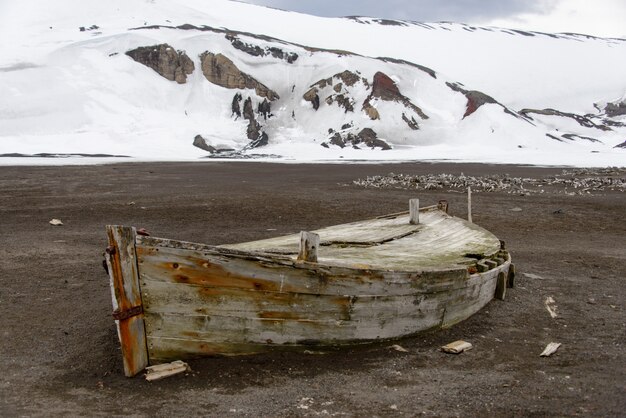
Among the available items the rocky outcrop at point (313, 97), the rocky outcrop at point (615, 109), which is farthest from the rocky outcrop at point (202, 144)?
the rocky outcrop at point (615, 109)

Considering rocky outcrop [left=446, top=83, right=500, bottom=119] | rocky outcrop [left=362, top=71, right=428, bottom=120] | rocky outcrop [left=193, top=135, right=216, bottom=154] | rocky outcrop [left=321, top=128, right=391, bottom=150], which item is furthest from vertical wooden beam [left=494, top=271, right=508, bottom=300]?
rocky outcrop [left=446, top=83, right=500, bottom=119]

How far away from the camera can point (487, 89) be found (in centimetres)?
11744

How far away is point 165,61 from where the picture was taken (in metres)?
81.9

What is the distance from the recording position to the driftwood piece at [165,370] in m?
5.96

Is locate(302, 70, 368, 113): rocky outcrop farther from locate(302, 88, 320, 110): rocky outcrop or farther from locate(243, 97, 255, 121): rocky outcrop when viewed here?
locate(243, 97, 255, 121): rocky outcrop

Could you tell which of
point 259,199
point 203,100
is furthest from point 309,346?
point 203,100

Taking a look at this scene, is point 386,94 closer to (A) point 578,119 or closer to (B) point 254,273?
(A) point 578,119

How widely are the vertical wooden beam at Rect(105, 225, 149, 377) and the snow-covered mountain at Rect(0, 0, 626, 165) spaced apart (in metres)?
50.0

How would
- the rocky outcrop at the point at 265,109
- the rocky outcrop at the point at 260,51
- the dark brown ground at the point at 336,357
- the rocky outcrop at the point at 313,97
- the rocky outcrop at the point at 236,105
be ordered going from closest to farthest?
the dark brown ground at the point at 336,357
the rocky outcrop at the point at 236,105
the rocky outcrop at the point at 265,109
the rocky outcrop at the point at 313,97
the rocky outcrop at the point at 260,51

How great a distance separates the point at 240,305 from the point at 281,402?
1123mm

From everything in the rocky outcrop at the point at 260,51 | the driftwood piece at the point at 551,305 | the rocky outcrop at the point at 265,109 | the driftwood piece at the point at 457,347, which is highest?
the rocky outcrop at the point at 260,51

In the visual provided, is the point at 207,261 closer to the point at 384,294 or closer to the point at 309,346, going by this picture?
the point at 309,346

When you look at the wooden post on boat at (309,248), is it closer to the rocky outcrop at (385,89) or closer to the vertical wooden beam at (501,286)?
the vertical wooden beam at (501,286)

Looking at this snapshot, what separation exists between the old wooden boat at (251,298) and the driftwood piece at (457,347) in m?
0.40
